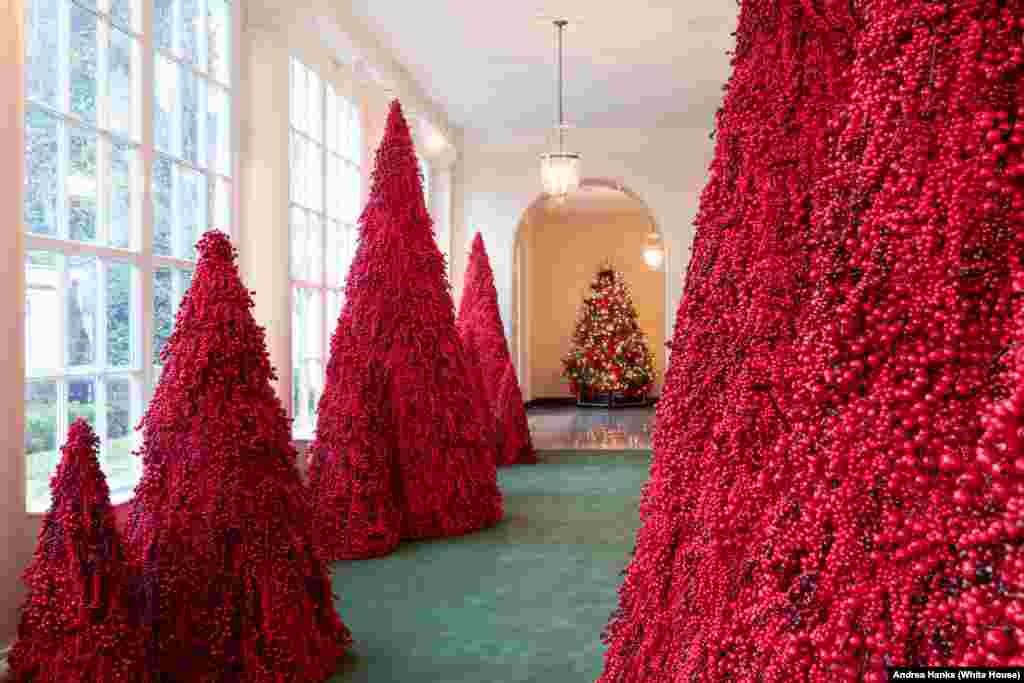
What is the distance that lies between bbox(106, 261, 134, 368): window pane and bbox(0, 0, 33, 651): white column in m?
0.85

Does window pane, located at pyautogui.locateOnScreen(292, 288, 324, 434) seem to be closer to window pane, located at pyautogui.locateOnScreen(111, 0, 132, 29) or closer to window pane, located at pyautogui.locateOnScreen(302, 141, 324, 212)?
window pane, located at pyautogui.locateOnScreen(302, 141, 324, 212)

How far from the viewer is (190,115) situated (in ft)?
15.2

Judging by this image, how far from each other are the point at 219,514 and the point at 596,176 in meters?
8.77

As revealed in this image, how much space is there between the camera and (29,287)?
3.28 m

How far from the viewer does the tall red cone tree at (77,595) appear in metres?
2.36

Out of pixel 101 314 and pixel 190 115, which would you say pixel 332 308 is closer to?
pixel 190 115

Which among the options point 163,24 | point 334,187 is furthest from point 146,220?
point 334,187

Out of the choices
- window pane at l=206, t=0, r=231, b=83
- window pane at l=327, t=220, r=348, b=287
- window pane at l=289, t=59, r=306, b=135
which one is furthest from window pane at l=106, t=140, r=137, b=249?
window pane at l=327, t=220, r=348, b=287

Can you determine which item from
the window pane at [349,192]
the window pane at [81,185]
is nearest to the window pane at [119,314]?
the window pane at [81,185]

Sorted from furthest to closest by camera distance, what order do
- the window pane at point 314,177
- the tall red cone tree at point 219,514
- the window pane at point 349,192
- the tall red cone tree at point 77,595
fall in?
the window pane at point 349,192, the window pane at point 314,177, the tall red cone tree at point 219,514, the tall red cone tree at point 77,595

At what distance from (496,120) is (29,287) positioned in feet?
24.6

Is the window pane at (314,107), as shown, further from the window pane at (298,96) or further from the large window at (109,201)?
the large window at (109,201)

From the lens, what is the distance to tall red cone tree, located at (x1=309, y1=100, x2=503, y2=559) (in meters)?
4.75

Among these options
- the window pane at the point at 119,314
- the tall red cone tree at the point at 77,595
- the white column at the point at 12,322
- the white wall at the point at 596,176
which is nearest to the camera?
the tall red cone tree at the point at 77,595
